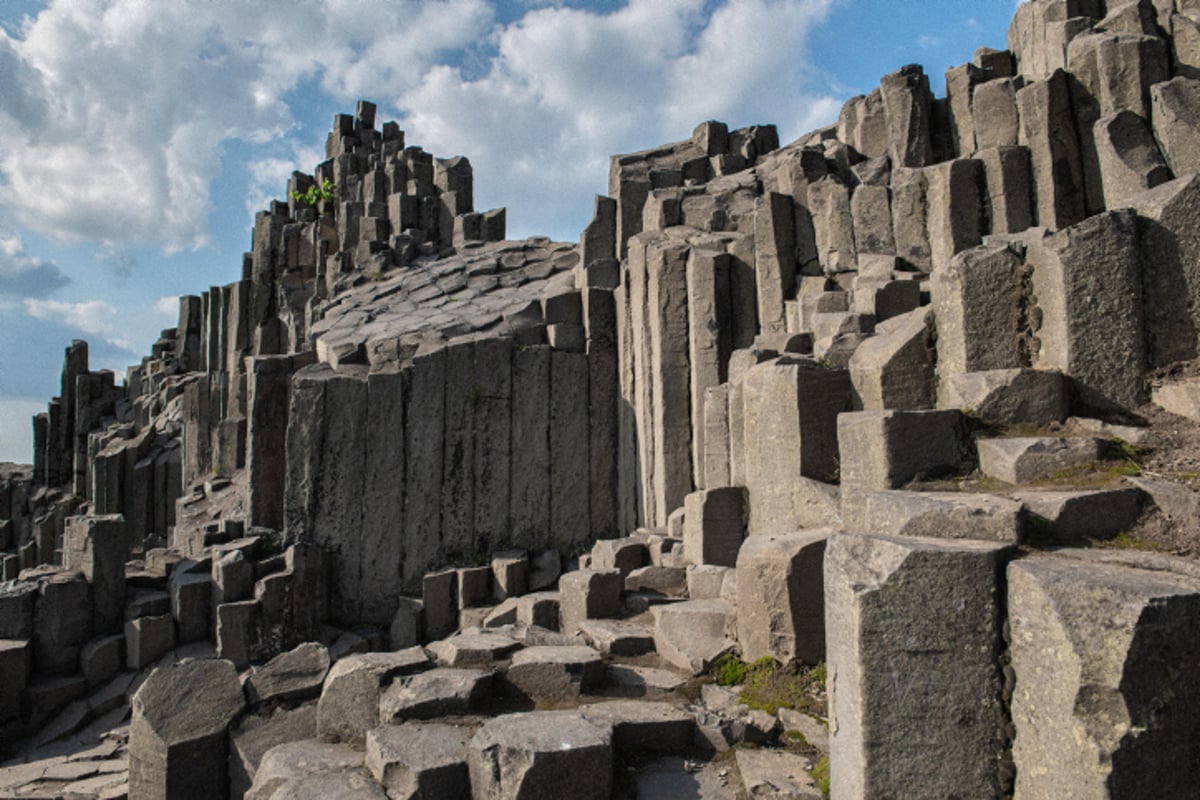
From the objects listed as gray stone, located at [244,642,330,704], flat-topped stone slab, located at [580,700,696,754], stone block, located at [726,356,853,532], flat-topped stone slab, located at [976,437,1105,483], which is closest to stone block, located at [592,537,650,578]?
stone block, located at [726,356,853,532]

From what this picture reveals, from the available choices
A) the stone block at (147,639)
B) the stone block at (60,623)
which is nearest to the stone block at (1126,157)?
the stone block at (147,639)

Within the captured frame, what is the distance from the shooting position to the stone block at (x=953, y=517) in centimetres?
443

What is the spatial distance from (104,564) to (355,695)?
8732mm

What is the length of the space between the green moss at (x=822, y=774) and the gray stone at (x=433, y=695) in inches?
98.1

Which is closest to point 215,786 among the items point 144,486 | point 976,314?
point 976,314

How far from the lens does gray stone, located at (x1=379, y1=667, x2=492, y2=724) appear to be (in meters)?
5.89

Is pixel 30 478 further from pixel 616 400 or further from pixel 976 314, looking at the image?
pixel 976 314

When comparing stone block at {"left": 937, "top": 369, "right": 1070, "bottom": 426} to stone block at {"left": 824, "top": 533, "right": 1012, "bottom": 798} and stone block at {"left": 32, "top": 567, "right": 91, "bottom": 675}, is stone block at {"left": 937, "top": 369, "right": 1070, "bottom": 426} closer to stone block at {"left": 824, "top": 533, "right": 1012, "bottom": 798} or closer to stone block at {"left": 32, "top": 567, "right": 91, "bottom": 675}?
stone block at {"left": 824, "top": 533, "right": 1012, "bottom": 798}

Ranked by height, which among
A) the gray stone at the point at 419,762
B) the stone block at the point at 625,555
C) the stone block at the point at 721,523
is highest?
the stone block at the point at 721,523

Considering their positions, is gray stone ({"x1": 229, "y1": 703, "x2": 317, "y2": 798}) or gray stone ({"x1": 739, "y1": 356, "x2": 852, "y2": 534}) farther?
gray stone ({"x1": 739, "y1": 356, "x2": 852, "y2": 534})

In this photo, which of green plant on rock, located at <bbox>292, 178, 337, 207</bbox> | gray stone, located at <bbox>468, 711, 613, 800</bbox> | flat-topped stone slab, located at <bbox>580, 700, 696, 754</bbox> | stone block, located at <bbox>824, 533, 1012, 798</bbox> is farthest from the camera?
green plant on rock, located at <bbox>292, 178, 337, 207</bbox>

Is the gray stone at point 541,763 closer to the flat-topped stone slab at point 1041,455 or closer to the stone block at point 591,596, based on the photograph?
the flat-topped stone slab at point 1041,455

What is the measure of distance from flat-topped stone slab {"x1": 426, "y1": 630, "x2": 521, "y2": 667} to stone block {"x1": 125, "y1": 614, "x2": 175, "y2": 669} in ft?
23.7

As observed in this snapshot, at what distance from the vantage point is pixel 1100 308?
6.02m
